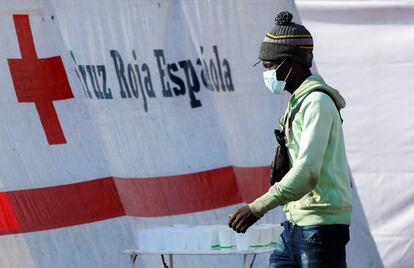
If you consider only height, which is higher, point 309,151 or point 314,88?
point 314,88

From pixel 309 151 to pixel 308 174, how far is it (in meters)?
0.08

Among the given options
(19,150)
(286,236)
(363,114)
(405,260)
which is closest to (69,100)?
(19,150)

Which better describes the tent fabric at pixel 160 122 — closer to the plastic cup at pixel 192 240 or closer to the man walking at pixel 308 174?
the plastic cup at pixel 192 240

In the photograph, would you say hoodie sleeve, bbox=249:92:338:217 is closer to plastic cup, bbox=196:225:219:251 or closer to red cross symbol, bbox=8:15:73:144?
plastic cup, bbox=196:225:219:251

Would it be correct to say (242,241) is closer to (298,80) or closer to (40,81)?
(40,81)

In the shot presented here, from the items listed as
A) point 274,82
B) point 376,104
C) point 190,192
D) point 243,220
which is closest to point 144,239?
point 190,192

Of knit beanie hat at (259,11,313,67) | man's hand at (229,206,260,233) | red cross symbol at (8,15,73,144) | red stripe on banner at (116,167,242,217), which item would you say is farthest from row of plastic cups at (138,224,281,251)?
man's hand at (229,206,260,233)

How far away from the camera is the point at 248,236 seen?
6172 mm

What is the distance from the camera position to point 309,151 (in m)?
3.82

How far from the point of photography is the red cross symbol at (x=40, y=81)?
24.4 feet

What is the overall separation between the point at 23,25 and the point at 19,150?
32.0 inches

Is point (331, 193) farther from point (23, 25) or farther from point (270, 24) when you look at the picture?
point (23, 25)

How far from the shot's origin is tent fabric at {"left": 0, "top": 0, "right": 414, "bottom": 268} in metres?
7.29

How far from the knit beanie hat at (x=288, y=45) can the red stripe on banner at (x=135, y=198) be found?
10.8 ft
